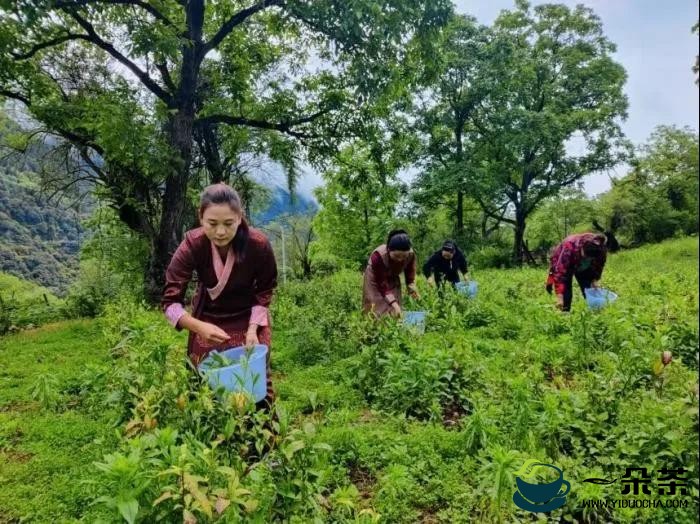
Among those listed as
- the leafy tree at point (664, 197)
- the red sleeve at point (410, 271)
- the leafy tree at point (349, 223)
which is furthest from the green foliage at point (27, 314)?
the leafy tree at point (349, 223)

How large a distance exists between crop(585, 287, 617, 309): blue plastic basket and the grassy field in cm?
15

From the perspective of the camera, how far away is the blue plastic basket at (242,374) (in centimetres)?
233

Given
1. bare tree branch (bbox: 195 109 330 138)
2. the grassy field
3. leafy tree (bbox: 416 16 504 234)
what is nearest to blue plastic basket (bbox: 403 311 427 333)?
the grassy field

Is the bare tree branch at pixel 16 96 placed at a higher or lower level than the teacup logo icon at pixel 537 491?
higher

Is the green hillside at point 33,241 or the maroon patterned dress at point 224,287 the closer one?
the maroon patterned dress at point 224,287

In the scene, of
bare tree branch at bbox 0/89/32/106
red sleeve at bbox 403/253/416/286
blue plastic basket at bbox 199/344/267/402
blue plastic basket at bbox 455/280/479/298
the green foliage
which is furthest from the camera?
the green foliage

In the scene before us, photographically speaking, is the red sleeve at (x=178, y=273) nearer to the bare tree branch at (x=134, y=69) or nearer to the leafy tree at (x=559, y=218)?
the bare tree branch at (x=134, y=69)

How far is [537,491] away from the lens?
8.23 ft

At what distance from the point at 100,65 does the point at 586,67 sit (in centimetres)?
2068

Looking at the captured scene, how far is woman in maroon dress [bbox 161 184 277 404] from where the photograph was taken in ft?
10.2

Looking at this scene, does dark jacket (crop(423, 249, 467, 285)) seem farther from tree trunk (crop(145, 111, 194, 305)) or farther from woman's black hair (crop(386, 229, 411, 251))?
tree trunk (crop(145, 111, 194, 305))

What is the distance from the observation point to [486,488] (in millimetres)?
2771

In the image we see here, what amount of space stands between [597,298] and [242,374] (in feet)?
15.2

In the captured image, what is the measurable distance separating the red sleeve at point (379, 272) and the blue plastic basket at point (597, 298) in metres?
2.37
